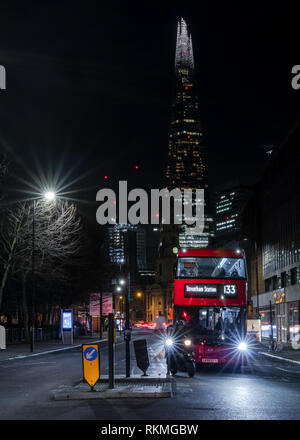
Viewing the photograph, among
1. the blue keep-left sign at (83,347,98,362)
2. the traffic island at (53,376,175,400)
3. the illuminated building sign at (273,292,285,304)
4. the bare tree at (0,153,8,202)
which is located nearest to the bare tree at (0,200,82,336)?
the bare tree at (0,153,8,202)

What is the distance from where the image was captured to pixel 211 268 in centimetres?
2295

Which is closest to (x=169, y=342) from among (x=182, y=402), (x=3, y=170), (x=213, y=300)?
(x=213, y=300)

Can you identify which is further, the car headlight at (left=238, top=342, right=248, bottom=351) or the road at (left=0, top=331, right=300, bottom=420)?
the car headlight at (left=238, top=342, right=248, bottom=351)

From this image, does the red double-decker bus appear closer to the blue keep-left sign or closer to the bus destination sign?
the bus destination sign

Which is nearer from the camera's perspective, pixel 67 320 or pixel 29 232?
pixel 29 232

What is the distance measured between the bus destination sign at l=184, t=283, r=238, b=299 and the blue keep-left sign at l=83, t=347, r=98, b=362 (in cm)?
862

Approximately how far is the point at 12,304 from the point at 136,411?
4493 centimetres

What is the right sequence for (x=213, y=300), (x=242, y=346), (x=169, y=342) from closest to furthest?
(x=169, y=342), (x=242, y=346), (x=213, y=300)

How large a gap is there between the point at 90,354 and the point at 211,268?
31.0ft

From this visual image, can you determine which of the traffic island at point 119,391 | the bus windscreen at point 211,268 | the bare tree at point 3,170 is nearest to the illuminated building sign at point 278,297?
the bare tree at point 3,170

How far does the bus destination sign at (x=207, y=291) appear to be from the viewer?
2256 cm

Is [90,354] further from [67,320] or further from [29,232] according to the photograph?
[67,320]

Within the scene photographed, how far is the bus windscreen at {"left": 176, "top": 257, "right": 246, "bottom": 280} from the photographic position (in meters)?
22.8

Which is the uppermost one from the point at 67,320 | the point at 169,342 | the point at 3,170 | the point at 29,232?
the point at 3,170
